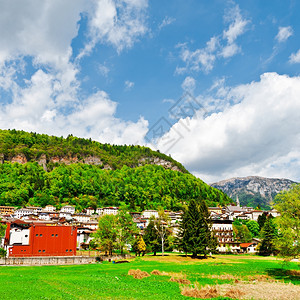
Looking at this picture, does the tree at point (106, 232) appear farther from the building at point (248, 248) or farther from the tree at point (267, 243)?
Result: the building at point (248, 248)

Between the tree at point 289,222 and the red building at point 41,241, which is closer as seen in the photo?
the tree at point 289,222

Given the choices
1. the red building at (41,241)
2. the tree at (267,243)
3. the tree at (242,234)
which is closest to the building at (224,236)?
the tree at (242,234)

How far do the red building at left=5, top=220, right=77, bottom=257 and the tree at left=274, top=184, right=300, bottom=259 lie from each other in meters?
46.7

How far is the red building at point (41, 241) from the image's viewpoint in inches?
2383

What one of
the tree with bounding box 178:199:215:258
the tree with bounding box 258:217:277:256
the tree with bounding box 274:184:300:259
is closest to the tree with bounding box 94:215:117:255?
the tree with bounding box 178:199:215:258

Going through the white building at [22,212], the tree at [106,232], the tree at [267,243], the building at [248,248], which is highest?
the white building at [22,212]

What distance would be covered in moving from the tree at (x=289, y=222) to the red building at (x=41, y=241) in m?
46.7

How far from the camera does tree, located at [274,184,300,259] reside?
36.6 m

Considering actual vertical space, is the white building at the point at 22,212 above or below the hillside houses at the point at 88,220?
above

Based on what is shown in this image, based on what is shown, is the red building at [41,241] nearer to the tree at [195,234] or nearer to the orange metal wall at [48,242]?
the orange metal wall at [48,242]

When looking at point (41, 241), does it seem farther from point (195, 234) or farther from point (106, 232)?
point (195, 234)

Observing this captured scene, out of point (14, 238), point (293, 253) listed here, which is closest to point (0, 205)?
point (14, 238)

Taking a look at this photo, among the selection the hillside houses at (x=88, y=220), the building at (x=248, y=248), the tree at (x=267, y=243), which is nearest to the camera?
the tree at (x=267, y=243)

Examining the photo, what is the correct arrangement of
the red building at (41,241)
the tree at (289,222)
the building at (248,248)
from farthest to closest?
the building at (248,248) → the red building at (41,241) → the tree at (289,222)
